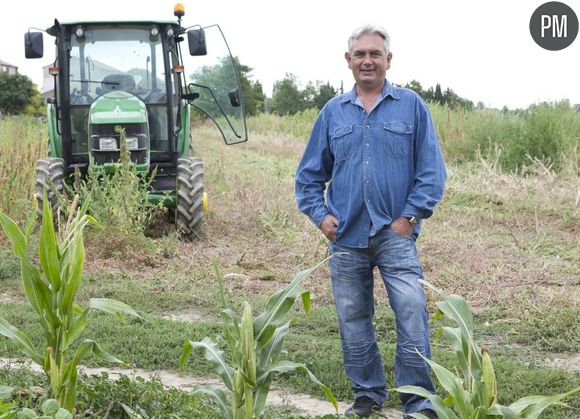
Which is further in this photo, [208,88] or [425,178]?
[208,88]

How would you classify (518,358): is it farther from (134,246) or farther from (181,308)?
(134,246)

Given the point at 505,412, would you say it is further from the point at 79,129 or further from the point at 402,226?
the point at 79,129

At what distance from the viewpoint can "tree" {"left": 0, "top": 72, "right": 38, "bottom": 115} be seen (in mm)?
72250

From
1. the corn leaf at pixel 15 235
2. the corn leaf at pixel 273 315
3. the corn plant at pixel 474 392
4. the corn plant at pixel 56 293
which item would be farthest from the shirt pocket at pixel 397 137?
the corn leaf at pixel 15 235

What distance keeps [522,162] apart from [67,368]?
46.5ft

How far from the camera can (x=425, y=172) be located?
15.0 ft

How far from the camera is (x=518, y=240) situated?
36.0ft

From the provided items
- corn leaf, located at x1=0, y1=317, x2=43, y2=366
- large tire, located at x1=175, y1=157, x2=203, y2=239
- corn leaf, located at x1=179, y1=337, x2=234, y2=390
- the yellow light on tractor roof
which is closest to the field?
large tire, located at x1=175, y1=157, x2=203, y2=239

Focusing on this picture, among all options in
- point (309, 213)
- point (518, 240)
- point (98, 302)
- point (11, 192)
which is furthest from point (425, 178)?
point (11, 192)

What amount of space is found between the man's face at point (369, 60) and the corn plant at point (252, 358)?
3.76 feet

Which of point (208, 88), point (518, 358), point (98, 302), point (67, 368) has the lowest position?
point (518, 358)

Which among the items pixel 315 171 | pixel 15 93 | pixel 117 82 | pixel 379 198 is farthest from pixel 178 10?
pixel 15 93

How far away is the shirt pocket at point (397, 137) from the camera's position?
4.60m

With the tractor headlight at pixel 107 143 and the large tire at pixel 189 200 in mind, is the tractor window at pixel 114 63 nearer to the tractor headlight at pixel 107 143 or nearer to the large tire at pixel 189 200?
the tractor headlight at pixel 107 143
